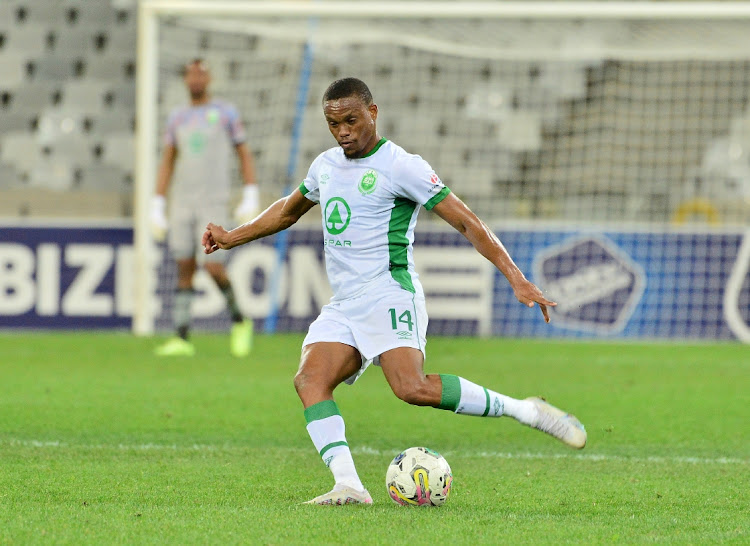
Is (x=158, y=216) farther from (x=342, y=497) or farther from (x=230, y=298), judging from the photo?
(x=342, y=497)

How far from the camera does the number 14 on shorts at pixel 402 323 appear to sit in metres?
4.93

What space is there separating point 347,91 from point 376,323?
36.6 inches

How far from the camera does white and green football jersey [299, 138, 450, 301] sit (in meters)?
4.94

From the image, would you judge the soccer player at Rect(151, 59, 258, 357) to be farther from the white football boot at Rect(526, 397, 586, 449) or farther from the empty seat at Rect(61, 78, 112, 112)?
the white football boot at Rect(526, 397, 586, 449)

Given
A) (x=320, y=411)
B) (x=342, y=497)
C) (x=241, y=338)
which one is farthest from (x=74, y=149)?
(x=342, y=497)

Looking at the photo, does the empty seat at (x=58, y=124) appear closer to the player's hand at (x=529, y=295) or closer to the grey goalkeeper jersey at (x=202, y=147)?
the grey goalkeeper jersey at (x=202, y=147)

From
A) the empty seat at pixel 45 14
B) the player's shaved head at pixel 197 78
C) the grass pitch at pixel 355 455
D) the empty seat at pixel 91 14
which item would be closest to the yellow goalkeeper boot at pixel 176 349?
the grass pitch at pixel 355 455

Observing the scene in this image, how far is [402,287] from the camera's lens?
16.5 feet

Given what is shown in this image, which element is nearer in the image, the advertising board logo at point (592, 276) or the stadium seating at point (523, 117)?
the advertising board logo at point (592, 276)

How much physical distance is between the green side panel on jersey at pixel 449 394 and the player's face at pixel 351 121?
989 mm

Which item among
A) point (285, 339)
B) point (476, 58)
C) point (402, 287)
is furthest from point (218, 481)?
point (476, 58)

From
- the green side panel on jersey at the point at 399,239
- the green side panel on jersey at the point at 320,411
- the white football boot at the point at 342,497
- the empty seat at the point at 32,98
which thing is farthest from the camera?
the empty seat at the point at 32,98

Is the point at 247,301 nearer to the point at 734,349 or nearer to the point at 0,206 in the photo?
the point at 0,206

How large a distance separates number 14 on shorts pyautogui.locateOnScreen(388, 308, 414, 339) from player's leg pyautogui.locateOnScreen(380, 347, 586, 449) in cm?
6
